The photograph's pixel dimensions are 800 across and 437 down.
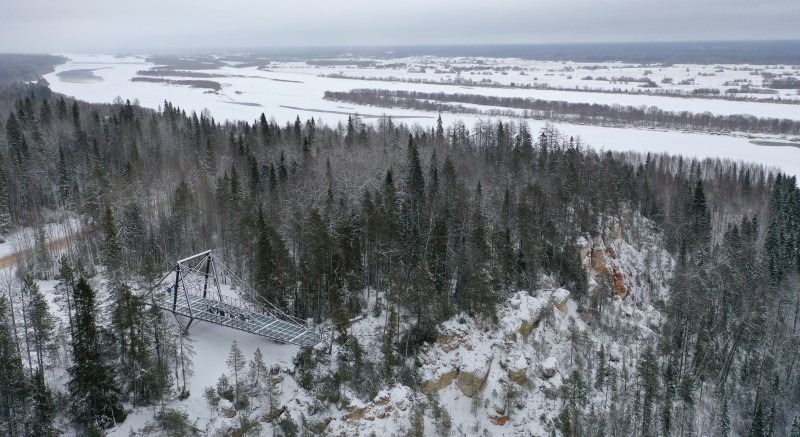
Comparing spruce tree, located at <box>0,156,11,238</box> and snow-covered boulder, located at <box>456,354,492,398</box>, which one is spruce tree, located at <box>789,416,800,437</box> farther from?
spruce tree, located at <box>0,156,11,238</box>

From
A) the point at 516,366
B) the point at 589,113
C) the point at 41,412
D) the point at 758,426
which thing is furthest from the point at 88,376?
the point at 589,113

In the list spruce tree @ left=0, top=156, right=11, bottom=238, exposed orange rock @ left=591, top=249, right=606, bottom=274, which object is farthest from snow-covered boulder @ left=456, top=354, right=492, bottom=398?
spruce tree @ left=0, top=156, right=11, bottom=238

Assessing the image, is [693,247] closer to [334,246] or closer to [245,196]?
[334,246]

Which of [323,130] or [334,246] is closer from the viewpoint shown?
[334,246]

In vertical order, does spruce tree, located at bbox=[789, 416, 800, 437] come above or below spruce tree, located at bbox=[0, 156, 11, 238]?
below

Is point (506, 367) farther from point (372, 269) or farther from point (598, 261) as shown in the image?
point (598, 261)

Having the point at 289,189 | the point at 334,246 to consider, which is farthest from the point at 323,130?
the point at 334,246
